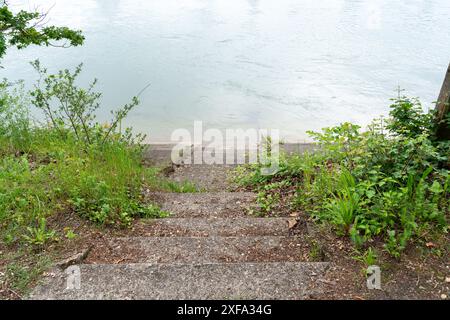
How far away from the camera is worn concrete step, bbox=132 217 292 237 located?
2.43 meters

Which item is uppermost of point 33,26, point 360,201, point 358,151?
point 33,26

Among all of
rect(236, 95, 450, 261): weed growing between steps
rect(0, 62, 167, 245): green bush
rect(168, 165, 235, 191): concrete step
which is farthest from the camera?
rect(168, 165, 235, 191): concrete step

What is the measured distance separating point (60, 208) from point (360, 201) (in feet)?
5.55

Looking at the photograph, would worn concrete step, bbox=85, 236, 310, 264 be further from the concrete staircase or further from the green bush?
the green bush

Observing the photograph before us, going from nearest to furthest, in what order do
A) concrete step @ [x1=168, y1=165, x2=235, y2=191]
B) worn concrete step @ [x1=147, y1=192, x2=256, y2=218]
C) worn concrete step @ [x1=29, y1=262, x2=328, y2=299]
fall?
worn concrete step @ [x1=29, y1=262, x2=328, y2=299] → worn concrete step @ [x1=147, y1=192, x2=256, y2=218] → concrete step @ [x1=168, y1=165, x2=235, y2=191]

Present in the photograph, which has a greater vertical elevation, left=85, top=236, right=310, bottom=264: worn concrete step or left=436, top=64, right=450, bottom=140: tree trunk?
left=436, top=64, right=450, bottom=140: tree trunk

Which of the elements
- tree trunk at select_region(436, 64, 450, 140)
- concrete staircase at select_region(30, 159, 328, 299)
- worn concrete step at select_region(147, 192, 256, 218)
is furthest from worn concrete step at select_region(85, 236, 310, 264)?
tree trunk at select_region(436, 64, 450, 140)

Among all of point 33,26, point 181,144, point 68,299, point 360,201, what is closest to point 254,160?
point 181,144

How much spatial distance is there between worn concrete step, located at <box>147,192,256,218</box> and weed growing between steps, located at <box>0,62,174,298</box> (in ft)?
0.56

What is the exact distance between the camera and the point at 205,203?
3070 mm

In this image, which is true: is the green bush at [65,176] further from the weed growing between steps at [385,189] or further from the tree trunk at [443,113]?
the tree trunk at [443,113]

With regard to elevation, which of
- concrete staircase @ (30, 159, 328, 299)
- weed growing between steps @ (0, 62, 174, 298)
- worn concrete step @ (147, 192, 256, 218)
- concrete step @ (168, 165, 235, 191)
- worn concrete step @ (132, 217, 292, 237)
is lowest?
concrete step @ (168, 165, 235, 191)
